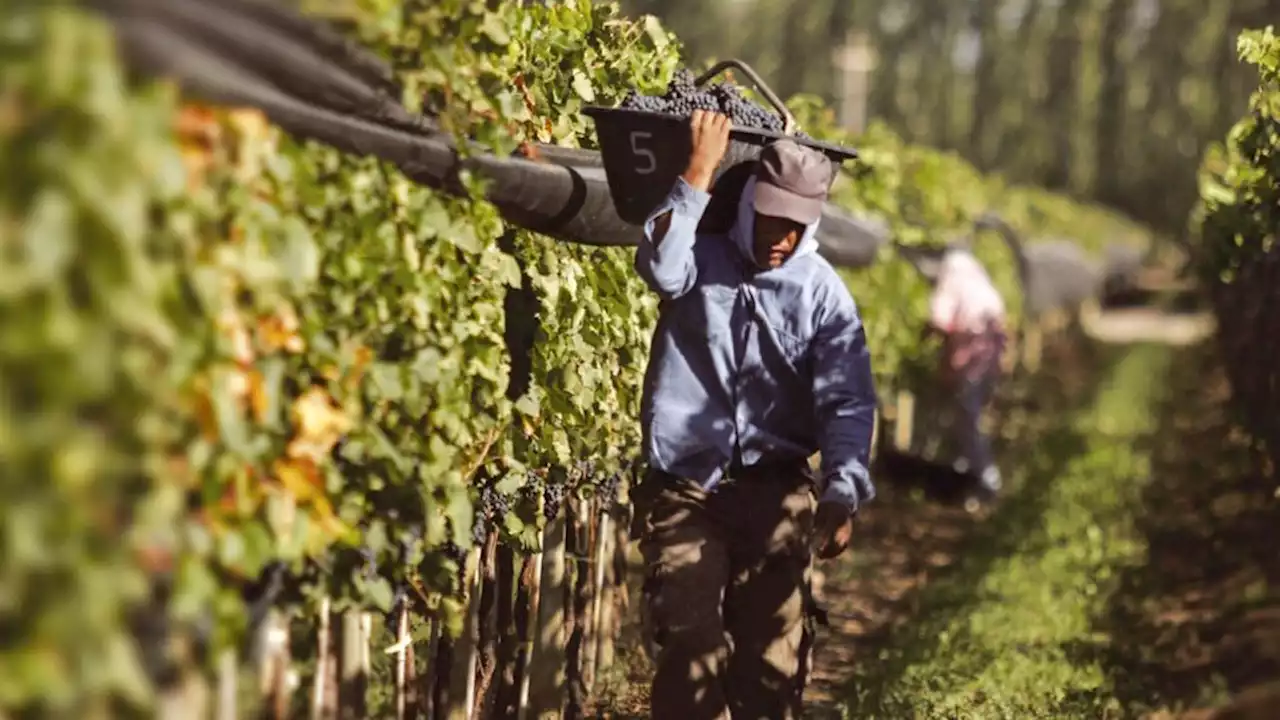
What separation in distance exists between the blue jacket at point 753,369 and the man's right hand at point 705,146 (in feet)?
0.50

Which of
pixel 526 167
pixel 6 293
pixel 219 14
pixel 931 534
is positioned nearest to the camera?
pixel 6 293

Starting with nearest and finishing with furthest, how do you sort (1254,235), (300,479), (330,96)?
1. (300,479)
2. (330,96)
3. (1254,235)

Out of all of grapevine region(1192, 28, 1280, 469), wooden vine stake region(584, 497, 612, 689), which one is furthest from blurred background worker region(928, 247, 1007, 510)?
wooden vine stake region(584, 497, 612, 689)

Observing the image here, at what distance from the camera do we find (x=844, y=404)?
523cm

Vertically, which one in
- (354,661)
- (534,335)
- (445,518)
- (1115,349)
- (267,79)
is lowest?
(1115,349)

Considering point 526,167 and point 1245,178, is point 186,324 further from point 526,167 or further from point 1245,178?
point 1245,178

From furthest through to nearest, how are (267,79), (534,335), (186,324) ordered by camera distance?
(534,335) < (267,79) < (186,324)

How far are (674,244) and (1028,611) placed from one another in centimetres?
493

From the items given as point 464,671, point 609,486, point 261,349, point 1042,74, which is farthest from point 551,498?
point 1042,74

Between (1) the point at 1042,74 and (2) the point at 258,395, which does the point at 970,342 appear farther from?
(1) the point at 1042,74

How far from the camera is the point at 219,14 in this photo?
327 cm

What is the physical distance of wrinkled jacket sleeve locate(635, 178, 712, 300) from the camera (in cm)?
499

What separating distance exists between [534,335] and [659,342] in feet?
1.66

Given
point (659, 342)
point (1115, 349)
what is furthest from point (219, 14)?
point (1115, 349)
